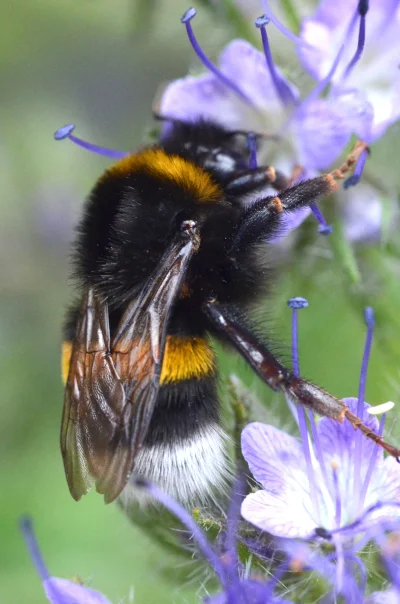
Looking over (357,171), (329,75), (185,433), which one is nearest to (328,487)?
(185,433)

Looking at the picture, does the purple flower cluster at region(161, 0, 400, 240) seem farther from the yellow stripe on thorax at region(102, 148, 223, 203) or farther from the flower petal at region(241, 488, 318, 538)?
the flower petal at region(241, 488, 318, 538)

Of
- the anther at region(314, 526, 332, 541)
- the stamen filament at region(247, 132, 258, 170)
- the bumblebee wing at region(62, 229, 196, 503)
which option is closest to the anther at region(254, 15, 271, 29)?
the stamen filament at region(247, 132, 258, 170)

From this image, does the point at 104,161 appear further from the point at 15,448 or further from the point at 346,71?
the point at 346,71

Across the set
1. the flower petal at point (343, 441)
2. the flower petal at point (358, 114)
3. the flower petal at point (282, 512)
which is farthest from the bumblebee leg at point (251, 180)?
the flower petal at point (282, 512)

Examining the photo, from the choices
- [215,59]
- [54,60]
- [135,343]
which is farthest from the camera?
[54,60]

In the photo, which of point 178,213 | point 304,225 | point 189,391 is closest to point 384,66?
point 304,225

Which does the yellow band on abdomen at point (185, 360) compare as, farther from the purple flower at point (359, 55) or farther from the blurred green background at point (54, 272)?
the blurred green background at point (54, 272)
